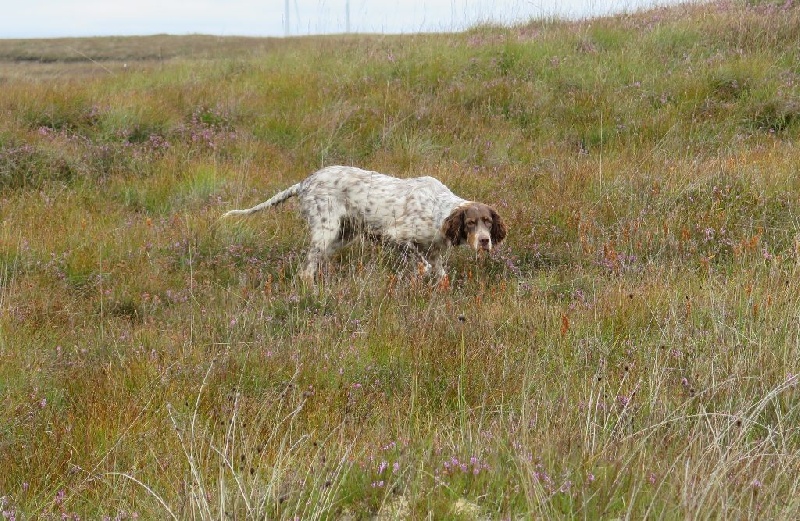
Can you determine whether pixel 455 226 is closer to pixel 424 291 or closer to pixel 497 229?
pixel 497 229

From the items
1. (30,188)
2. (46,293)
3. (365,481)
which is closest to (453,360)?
(365,481)

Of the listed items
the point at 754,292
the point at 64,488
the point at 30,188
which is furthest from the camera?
the point at 30,188

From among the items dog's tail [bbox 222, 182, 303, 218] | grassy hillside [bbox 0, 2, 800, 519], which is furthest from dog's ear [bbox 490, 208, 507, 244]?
dog's tail [bbox 222, 182, 303, 218]

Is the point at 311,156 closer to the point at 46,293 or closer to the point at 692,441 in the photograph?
the point at 46,293

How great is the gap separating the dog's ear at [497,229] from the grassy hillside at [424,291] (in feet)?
0.63

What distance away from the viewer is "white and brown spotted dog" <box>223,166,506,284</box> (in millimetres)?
6246

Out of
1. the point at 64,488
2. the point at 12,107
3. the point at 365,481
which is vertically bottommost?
the point at 64,488

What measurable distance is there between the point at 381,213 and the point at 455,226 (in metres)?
0.80

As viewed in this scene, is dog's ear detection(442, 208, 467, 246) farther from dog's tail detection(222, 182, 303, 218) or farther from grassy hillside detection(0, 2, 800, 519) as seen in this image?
dog's tail detection(222, 182, 303, 218)

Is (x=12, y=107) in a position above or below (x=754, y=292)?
above

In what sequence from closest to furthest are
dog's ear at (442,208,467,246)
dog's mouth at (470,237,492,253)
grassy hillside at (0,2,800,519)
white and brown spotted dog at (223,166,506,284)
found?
1. grassy hillside at (0,2,800,519)
2. dog's mouth at (470,237,492,253)
3. dog's ear at (442,208,467,246)
4. white and brown spotted dog at (223,166,506,284)

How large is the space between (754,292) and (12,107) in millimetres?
8061

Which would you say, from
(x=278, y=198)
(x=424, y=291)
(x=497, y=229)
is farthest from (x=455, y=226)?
(x=278, y=198)

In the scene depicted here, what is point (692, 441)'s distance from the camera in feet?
8.20
